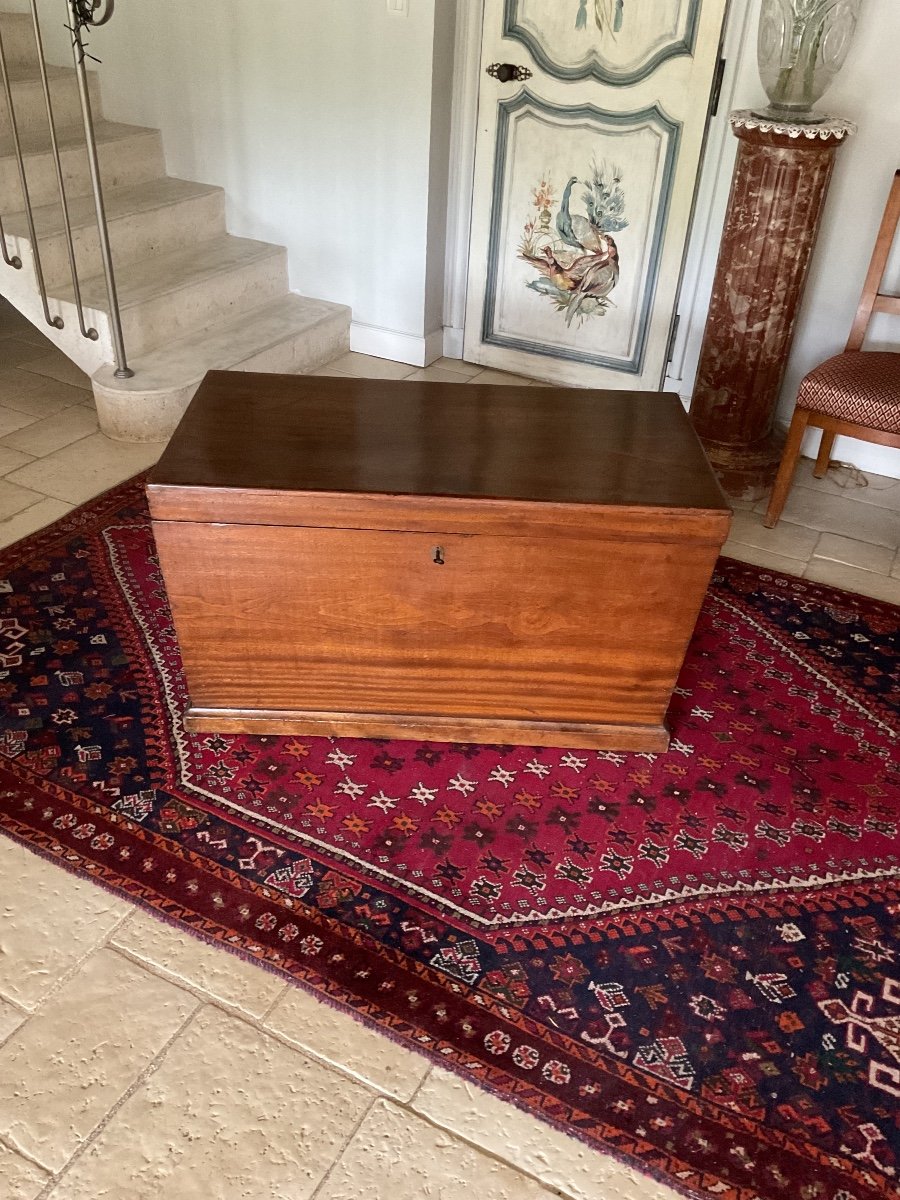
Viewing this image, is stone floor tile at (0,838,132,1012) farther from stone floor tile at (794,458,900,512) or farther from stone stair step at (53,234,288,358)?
stone floor tile at (794,458,900,512)

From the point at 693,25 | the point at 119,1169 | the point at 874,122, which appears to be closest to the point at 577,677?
the point at 119,1169

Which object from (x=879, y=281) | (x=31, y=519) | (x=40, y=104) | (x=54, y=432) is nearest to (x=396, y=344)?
(x=54, y=432)

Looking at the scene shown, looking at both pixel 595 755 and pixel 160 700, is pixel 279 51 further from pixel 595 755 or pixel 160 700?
pixel 595 755

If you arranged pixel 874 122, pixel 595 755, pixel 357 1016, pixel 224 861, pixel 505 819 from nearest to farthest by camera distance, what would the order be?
pixel 357 1016, pixel 224 861, pixel 505 819, pixel 595 755, pixel 874 122

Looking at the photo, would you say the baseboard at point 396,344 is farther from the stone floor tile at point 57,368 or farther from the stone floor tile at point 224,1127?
the stone floor tile at point 224,1127

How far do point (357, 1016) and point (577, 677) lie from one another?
0.77 meters

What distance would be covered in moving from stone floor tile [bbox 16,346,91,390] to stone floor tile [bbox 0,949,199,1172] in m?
2.62

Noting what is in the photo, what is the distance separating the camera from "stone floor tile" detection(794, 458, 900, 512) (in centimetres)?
310

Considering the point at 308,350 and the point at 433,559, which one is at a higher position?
the point at 433,559

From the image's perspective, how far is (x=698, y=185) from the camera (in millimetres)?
3162

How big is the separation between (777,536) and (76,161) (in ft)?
9.53

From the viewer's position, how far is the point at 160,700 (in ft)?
6.82

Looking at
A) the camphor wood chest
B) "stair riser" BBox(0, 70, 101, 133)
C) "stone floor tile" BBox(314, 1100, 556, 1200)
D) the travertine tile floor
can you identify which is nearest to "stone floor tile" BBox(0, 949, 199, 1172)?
the travertine tile floor

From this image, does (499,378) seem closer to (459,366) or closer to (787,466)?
(459,366)
